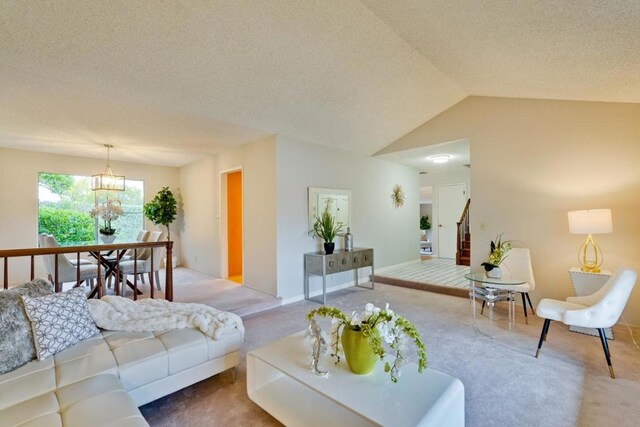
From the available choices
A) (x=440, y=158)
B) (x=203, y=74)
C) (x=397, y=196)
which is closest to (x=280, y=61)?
(x=203, y=74)

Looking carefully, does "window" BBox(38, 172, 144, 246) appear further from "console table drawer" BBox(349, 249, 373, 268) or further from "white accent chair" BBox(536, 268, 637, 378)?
"white accent chair" BBox(536, 268, 637, 378)

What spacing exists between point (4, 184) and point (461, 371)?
709cm

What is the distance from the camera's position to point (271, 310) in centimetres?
401

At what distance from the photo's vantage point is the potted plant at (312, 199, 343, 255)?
15.1 ft

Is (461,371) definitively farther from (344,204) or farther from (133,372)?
(344,204)

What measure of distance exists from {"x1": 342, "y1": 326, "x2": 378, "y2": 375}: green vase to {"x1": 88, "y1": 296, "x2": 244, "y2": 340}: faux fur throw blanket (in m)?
1.04

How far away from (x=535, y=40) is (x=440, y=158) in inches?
136

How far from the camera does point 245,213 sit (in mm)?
4832

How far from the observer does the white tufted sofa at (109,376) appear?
1.34 m

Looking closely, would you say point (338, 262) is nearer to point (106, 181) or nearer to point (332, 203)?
point (332, 203)

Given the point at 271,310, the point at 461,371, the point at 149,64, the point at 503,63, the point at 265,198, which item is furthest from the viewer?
the point at 265,198

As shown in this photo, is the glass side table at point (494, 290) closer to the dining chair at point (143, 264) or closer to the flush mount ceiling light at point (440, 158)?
the flush mount ceiling light at point (440, 158)

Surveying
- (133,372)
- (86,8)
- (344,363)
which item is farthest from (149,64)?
(344,363)

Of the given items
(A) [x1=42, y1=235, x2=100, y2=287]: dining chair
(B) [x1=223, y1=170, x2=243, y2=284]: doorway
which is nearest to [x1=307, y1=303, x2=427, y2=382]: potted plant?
(A) [x1=42, y1=235, x2=100, y2=287]: dining chair
